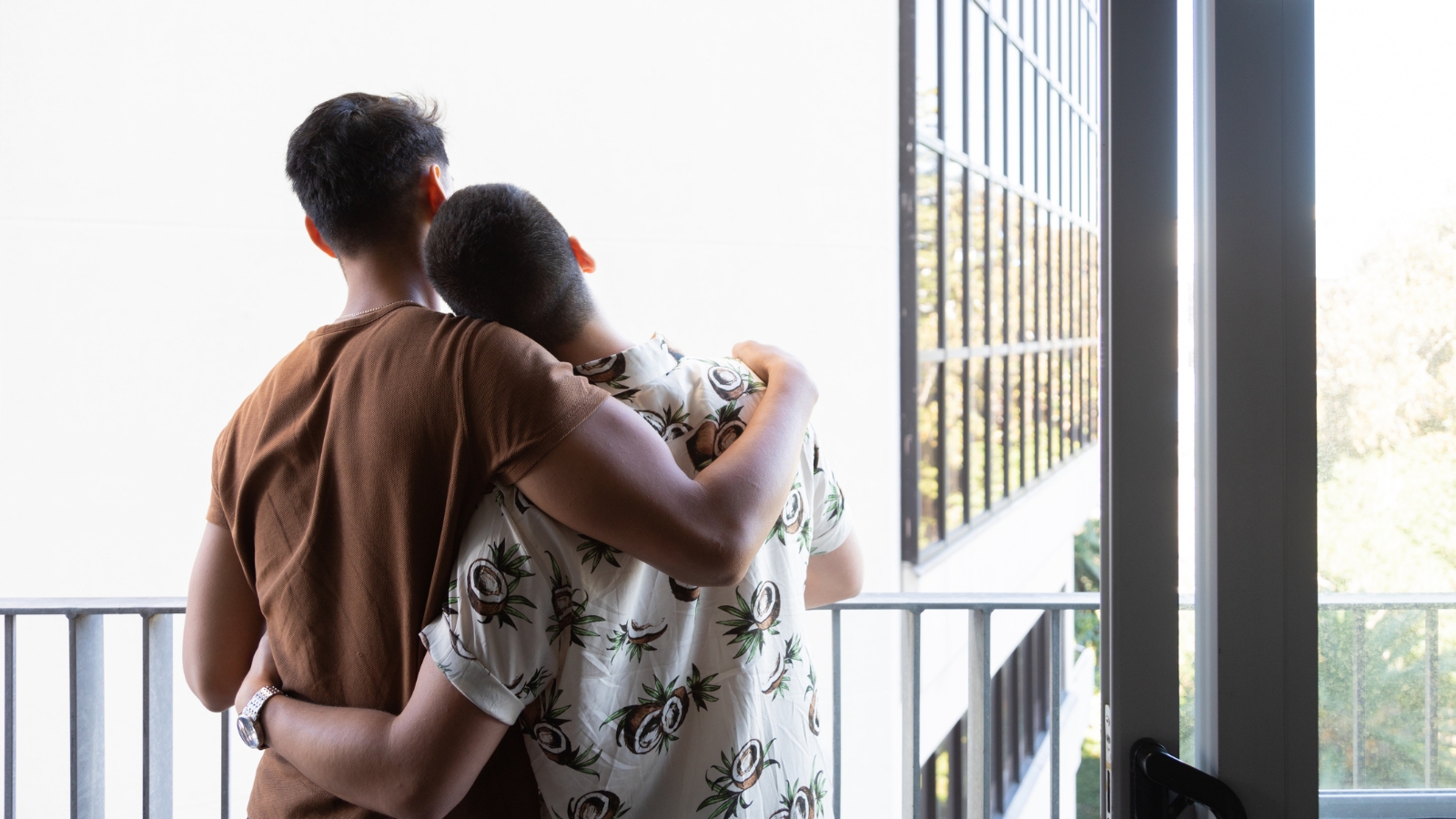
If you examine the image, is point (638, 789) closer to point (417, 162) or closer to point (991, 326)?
point (417, 162)

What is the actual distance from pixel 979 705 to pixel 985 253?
7716 millimetres

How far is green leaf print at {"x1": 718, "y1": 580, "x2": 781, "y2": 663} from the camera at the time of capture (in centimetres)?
98

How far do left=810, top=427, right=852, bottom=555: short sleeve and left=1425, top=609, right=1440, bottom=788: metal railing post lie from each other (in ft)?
1.98

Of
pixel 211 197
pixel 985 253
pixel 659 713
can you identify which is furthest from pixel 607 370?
pixel 985 253

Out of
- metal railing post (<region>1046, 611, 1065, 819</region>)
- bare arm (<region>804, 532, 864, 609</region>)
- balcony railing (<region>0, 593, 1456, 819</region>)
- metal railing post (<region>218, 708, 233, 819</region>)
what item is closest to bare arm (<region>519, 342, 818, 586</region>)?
bare arm (<region>804, 532, 864, 609</region>)

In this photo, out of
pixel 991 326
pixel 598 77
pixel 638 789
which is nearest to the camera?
pixel 638 789

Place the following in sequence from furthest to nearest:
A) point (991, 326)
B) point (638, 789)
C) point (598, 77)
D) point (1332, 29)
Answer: point (991, 326)
point (598, 77)
point (638, 789)
point (1332, 29)

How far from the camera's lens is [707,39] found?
441cm

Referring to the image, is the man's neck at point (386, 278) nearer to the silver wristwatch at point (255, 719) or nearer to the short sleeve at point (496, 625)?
the short sleeve at point (496, 625)

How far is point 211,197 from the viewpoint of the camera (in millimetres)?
3496

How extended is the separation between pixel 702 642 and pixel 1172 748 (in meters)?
0.47

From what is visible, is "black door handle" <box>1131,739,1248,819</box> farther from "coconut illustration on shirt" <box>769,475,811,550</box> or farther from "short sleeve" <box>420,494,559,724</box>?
"short sleeve" <box>420,494,559,724</box>

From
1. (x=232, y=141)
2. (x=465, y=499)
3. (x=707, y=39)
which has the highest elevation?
(x=707, y=39)

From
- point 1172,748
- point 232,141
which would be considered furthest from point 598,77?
point 1172,748
